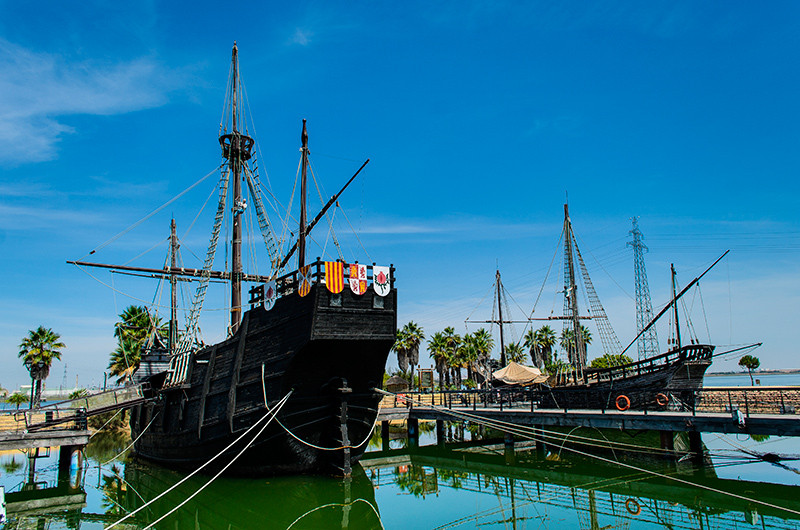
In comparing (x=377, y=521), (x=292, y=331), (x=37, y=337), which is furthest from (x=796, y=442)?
(x=37, y=337)

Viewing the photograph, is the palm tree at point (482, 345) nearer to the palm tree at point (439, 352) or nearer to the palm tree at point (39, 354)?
the palm tree at point (439, 352)

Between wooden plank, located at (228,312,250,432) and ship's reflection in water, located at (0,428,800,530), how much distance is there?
7.16ft

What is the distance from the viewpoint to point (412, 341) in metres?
53.6

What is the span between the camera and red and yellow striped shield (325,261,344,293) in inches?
578

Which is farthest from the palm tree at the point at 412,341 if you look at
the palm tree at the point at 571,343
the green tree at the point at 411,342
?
the palm tree at the point at 571,343

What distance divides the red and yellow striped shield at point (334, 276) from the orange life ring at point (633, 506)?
8970 mm

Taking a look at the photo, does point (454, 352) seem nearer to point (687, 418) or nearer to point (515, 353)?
point (515, 353)

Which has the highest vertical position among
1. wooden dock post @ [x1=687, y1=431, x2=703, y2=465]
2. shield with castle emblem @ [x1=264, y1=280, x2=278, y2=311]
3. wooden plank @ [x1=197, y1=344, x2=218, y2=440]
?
shield with castle emblem @ [x1=264, y1=280, x2=278, y2=311]

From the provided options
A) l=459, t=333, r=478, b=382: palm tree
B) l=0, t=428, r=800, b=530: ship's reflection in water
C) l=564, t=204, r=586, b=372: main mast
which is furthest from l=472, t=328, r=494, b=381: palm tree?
l=0, t=428, r=800, b=530: ship's reflection in water

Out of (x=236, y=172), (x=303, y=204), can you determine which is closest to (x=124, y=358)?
(x=236, y=172)

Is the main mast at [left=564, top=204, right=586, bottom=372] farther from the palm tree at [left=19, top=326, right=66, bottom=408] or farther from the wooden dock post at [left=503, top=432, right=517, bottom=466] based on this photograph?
the palm tree at [left=19, top=326, right=66, bottom=408]

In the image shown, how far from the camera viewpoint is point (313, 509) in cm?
1305

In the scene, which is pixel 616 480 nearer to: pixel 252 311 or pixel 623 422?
pixel 623 422

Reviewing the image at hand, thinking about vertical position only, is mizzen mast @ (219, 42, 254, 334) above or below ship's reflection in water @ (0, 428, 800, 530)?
above
